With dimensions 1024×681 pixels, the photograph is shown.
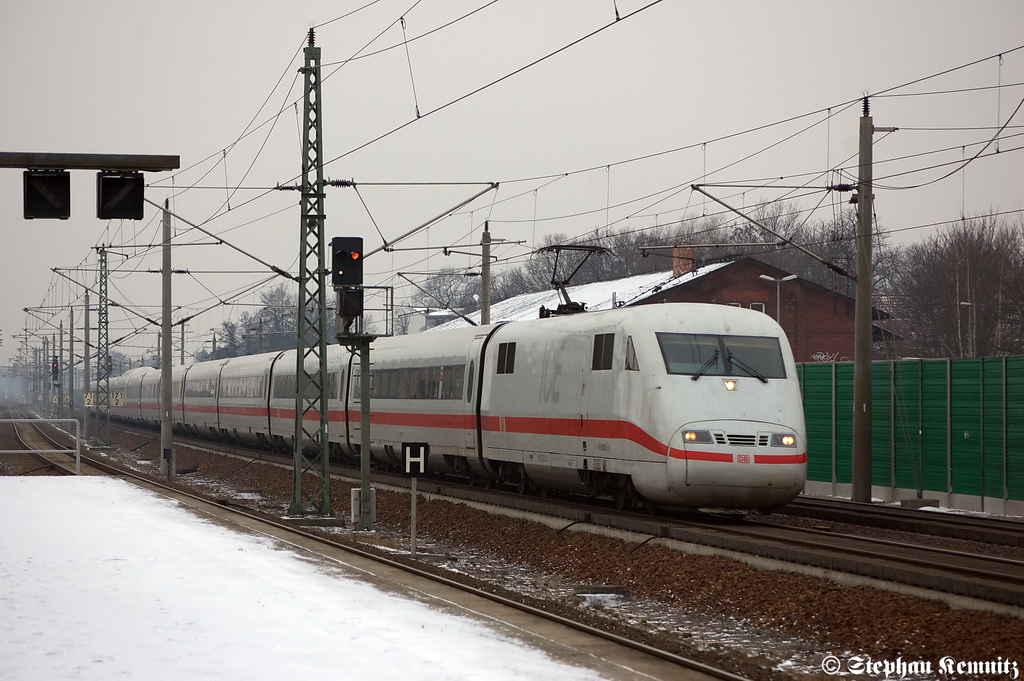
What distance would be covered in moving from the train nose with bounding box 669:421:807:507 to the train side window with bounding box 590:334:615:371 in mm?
2684

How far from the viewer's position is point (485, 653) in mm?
10570

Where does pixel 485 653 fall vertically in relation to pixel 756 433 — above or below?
below

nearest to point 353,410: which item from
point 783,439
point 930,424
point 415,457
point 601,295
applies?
point 415,457

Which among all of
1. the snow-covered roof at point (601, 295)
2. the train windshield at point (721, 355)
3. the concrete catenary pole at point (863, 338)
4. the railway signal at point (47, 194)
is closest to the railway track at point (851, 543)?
the concrete catenary pole at point (863, 338)

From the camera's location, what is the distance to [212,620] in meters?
12.1

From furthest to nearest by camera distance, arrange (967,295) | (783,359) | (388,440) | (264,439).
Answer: (967,295) < (264,439) < (388,440) < (783,359)

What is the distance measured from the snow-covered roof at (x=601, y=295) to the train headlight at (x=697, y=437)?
3420 centimetres

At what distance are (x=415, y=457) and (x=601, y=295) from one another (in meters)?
44.6

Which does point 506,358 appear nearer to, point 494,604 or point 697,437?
point 697,437

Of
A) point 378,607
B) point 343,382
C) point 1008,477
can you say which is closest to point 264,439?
point 343,382

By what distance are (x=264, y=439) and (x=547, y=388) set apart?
2781 centimetres

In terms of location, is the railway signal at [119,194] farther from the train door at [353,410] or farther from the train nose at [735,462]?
the train door at [353,410]

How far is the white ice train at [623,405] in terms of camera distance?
59.2 feet

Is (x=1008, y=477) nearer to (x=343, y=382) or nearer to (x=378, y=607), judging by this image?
(x=378, y=607)
